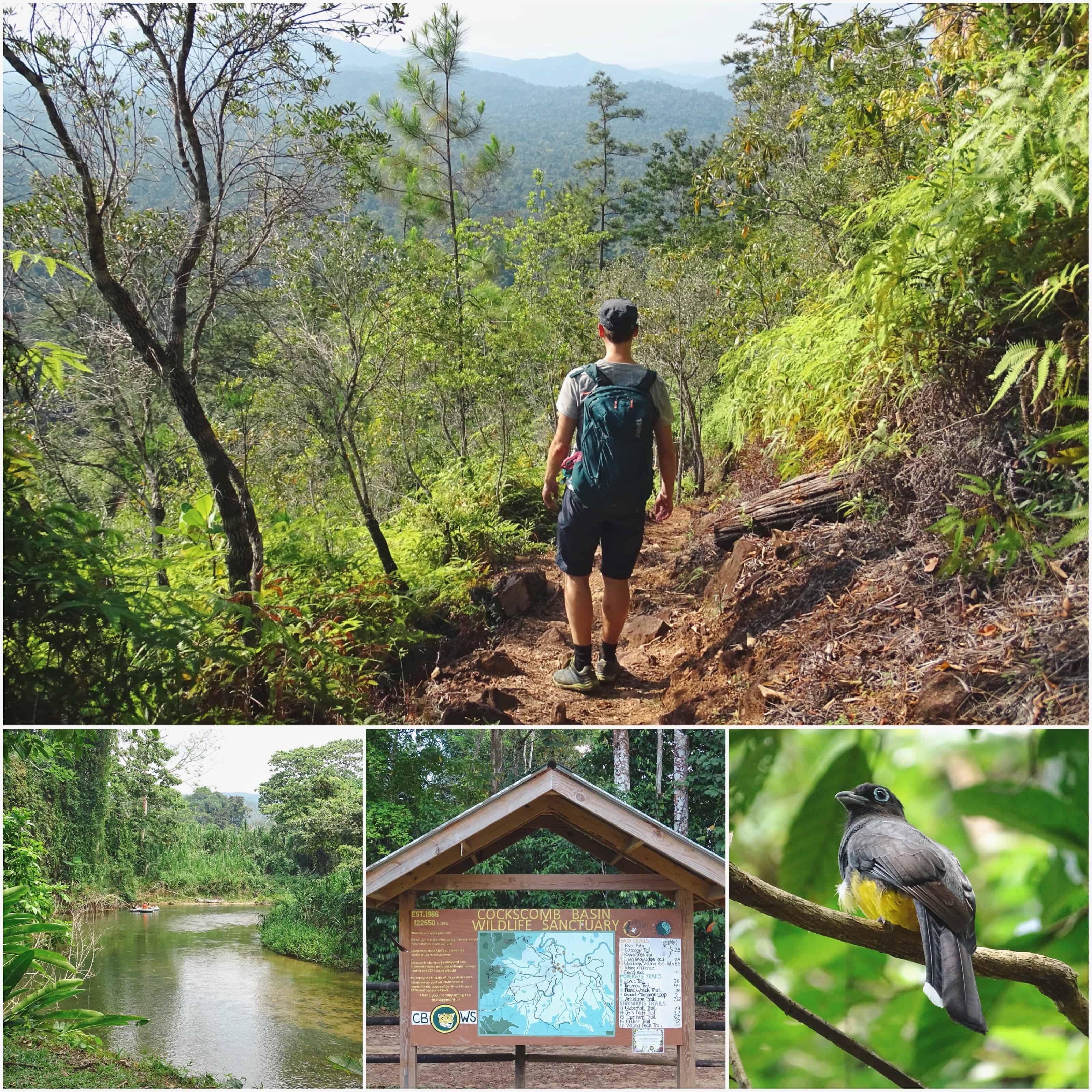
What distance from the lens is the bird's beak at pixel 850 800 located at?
240 cm

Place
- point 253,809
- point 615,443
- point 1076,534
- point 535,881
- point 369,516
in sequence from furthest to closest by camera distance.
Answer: point 369,516 → point 615,443 → point 253,809 → point 535,881 → point 1076,534

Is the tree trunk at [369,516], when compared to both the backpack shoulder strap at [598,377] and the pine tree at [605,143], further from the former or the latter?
the pine tree at [605,143]

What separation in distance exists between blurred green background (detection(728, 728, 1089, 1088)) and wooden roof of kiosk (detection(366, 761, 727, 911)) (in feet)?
0.72

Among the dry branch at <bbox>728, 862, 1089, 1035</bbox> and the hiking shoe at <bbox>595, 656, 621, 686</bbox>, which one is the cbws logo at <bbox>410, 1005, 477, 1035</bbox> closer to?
the dry branch at <bbox>728, 862, 1089, 1035</bbox>

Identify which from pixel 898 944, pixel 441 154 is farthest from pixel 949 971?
pixel 441 154

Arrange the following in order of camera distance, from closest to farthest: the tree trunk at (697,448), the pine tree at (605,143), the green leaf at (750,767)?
the green leaf at (750,767) → the pine tree at (605,143) → the tree trunk at (697,448)

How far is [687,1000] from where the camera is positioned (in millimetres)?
2773

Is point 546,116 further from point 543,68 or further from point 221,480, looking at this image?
point 221,480

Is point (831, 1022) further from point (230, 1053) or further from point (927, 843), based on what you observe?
point (230, 1053)

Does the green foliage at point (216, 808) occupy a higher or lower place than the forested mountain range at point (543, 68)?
lower

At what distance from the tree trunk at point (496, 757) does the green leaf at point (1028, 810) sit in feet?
5.06

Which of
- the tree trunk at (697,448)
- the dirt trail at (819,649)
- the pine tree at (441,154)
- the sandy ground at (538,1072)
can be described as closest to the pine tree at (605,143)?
the pine tree at (441,154)

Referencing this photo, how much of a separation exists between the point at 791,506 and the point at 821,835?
1929 millimetres

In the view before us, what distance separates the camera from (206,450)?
12.2 ft
